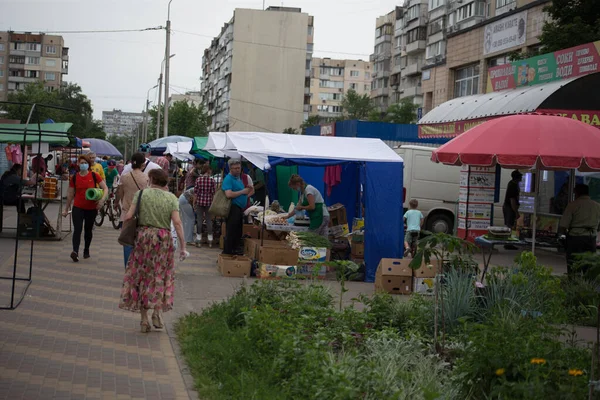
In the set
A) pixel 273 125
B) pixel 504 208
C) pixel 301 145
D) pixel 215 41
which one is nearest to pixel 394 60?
pixel 273 125

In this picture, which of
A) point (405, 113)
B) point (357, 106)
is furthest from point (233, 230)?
point (357, 106)

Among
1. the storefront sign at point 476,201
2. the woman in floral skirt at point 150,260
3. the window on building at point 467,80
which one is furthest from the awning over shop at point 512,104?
the window on building at point 467,80

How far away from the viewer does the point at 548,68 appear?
2198 centimetres

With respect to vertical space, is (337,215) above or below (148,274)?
above

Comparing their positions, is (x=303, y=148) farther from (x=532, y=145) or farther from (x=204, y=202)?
(x=532, y=145)

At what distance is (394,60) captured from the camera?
344 feet

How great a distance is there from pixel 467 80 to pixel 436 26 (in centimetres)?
3641

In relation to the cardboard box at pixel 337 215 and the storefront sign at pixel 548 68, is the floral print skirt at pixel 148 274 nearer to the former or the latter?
the cardboard box at pixel 337 215

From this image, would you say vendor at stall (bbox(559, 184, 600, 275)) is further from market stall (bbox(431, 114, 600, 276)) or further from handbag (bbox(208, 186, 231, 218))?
handbag (bbox(208, 186, 231, 218))

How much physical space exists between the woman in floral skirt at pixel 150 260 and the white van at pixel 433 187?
1449 cm

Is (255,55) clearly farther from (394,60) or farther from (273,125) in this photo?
(394,60)

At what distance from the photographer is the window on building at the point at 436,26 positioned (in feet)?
251

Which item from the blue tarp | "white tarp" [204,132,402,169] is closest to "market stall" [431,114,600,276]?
the blue tarp

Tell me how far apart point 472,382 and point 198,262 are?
10.3 m
